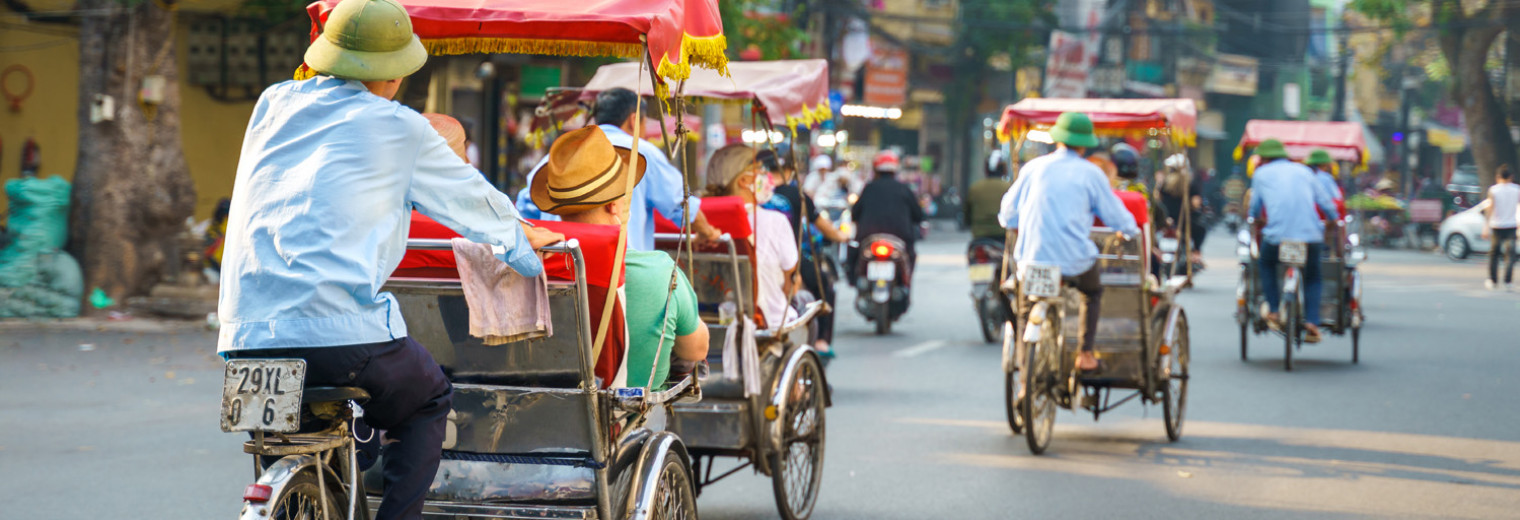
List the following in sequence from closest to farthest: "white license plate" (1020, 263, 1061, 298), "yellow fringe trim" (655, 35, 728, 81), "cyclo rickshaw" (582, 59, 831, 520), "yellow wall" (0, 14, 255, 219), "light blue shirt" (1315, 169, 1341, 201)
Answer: "yellow fringe trim" (655, 35, 728, 81)
"cyclo rickshaw" (582, 59, 831, 520)
"white license plate" (1020, 263, 1061, 298)
"light blue shirt" (1315, 169, 1341, 201)
"yellow wall" (0, 14, 255, 219)

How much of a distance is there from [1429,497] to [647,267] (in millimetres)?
4132

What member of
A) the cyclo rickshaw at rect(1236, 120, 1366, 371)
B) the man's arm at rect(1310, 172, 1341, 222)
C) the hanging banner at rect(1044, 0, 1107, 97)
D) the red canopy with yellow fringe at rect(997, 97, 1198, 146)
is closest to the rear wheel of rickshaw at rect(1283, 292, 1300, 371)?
the cyclo rickshaw at rect(1236, 120, 1366, 371)

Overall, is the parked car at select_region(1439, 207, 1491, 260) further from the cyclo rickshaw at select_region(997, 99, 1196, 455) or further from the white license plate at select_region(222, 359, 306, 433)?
the white license plate at select_region(222, 359, 306, 433)

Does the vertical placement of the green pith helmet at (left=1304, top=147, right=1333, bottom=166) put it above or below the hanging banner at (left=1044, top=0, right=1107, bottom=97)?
below

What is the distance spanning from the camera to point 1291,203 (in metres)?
11.2

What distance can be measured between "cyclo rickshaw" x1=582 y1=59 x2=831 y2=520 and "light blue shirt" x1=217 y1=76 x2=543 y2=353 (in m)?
1.88

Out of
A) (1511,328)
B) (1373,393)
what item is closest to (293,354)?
(1373,393)

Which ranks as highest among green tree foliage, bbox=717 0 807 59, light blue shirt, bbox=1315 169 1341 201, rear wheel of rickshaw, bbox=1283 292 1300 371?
green tree foliage, bbox=717 0 807 59

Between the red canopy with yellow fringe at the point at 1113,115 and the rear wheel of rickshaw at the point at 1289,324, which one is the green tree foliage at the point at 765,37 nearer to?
the rear wheel of rickshaw at the point at 1289,324

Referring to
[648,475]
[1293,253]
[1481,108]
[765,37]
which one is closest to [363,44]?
[648,475]

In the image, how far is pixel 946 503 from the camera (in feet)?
21.1

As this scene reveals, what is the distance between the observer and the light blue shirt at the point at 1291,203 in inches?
441

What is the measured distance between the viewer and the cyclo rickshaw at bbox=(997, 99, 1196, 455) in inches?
294

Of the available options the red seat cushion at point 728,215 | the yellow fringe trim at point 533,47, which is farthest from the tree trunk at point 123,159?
the yellow fringe trim at point 533,47
